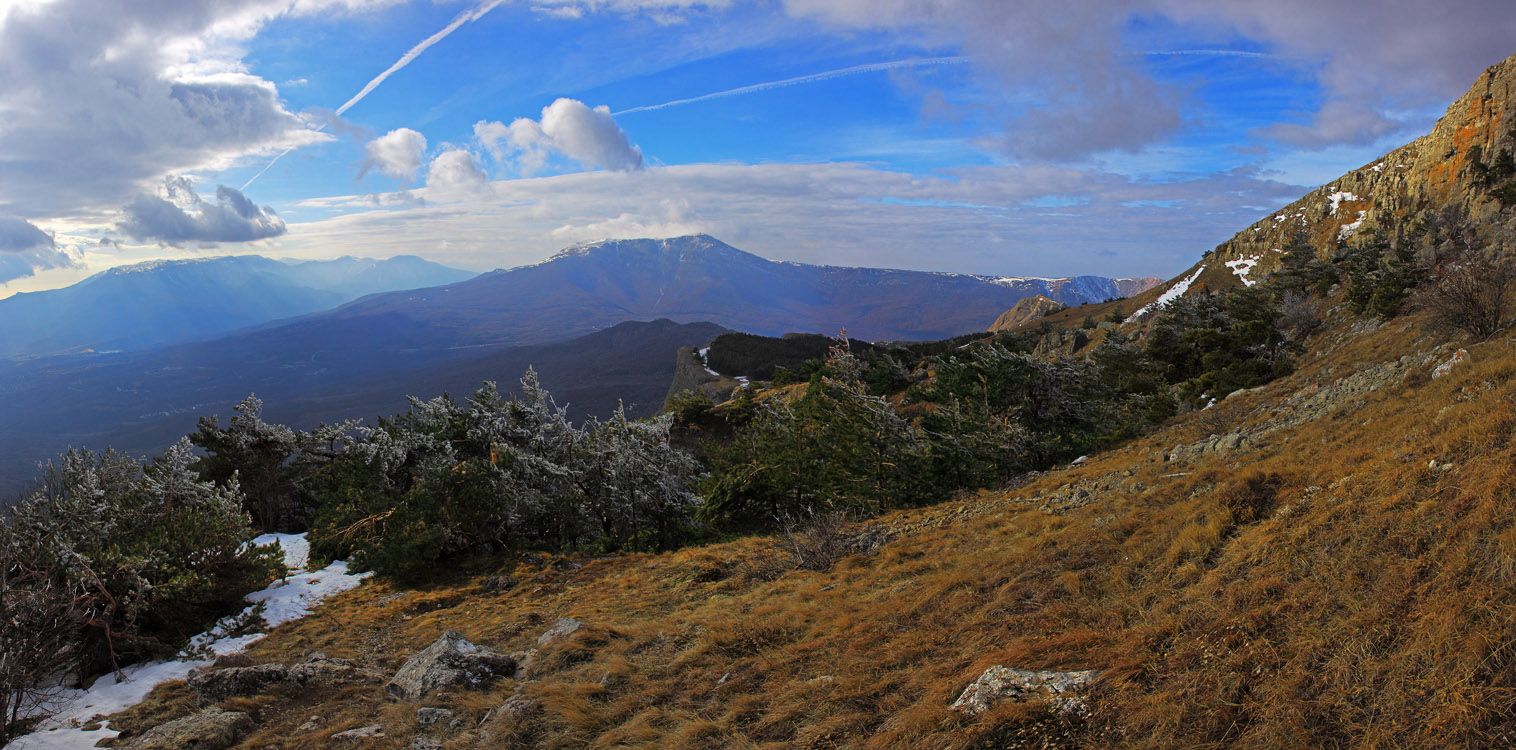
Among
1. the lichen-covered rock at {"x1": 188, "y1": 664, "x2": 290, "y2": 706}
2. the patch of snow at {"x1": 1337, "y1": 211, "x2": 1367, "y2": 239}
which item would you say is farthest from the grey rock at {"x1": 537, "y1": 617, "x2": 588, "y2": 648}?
the patch of snow at {"x1": 1337, "y1": 211, "x2": 1367, "y2": 239}

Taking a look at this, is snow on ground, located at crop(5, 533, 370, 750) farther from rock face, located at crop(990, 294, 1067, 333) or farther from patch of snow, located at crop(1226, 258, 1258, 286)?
rock face, located at crop(990, 294, 1067, 333)

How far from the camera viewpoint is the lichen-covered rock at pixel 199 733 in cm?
643

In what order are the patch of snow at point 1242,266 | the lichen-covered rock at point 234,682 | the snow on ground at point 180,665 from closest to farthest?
the snow on ground at point 180,665 < the lichen-covered rock at point 234,682 < the patch of snow at point 1242,266

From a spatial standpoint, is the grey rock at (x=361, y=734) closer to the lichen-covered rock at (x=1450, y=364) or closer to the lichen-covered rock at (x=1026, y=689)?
the lichen-covered rock at (x=1026, y=689)

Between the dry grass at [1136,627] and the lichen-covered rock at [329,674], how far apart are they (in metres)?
0.39

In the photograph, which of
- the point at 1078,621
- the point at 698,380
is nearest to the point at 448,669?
the point at 1078,621

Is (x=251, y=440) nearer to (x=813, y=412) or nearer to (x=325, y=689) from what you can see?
(x=325, y=689)

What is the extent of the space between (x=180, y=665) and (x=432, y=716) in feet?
21.0

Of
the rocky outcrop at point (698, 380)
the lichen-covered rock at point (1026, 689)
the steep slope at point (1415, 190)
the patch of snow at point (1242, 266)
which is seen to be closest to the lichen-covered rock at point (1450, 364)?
the lichen-covered rock at point (1026, 689)

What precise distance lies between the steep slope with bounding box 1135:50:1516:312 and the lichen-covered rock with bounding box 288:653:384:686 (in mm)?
48978

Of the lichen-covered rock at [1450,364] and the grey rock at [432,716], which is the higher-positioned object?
the lichen-covered rock at [1450,364]

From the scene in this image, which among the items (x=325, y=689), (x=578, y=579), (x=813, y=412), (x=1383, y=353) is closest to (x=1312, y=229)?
(x=1383, y=353)

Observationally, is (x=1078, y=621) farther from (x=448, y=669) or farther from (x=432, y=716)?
(x=448, y=669)

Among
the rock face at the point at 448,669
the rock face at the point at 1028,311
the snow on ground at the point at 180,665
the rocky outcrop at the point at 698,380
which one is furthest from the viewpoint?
the rock face at the point at 1028,311
